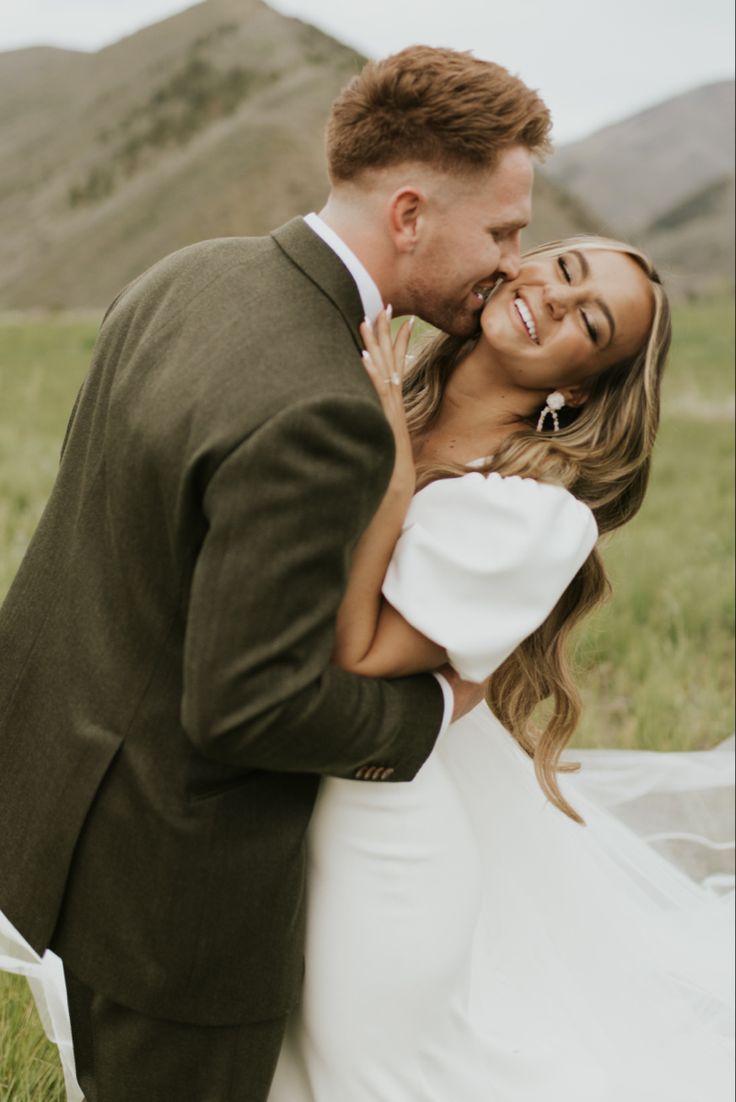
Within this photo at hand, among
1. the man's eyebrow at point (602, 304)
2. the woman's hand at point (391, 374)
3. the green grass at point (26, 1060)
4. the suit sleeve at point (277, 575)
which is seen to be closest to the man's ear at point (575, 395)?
the man's eyebrow at point (602, 304)

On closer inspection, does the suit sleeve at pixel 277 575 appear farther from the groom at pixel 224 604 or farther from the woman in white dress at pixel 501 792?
the woman in white dress at pixel 501 792

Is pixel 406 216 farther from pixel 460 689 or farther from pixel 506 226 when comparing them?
pixel 460 689

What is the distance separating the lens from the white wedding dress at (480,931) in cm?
231

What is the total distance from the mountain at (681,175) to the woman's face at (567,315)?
19153mm

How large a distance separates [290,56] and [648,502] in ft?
141

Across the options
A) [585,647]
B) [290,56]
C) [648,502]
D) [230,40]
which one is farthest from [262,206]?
[585,647]

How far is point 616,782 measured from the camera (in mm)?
4637

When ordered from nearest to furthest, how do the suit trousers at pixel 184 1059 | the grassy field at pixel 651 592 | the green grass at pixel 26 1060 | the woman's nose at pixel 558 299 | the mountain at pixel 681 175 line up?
the suit trousers at pixel 184 1059 → the woman's nose at pixel 558 299 → the green grass at pixel 26 1060 → the grassy field at pixel 651 592 → the mountain at pixel 681 175

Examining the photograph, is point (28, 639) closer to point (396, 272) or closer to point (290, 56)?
point (396, 272)

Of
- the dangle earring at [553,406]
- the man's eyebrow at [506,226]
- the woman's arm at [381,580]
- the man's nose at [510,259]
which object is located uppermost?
the man's eyebrow at [506,226]

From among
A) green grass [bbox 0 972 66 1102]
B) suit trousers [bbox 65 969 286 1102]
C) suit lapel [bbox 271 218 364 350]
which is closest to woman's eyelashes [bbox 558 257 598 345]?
suit lapel [bbox 271 218 364 350]

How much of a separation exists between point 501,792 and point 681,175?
26004 millimetres

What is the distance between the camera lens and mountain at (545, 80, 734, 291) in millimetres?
23969

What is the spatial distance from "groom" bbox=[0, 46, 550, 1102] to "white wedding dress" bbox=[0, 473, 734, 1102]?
0.14m
